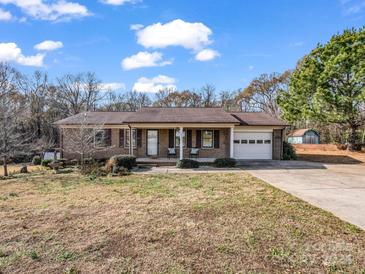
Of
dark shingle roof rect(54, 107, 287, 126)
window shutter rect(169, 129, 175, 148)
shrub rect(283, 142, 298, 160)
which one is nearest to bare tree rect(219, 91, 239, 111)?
dark shingle roof rect(54, 107, 287, 126)

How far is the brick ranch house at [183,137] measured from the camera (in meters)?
18.2

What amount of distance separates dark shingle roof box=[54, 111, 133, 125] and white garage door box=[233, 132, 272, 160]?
837cm

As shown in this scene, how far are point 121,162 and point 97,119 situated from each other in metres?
6.61

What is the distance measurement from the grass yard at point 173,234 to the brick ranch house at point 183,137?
947 centimetres

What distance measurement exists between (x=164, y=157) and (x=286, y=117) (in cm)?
1511

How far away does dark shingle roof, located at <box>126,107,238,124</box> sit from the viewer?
56.4 feet

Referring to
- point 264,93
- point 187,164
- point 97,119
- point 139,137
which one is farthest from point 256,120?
point 264,93

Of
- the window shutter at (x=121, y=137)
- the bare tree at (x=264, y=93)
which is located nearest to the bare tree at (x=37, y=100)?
the window shutter at (x=121, y=137)

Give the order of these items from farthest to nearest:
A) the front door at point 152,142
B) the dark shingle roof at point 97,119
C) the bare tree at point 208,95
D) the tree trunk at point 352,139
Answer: the bare tree at point 208,95 < the tree trunk at point 352,139 < the dark shingle roof at point 97,119 < the front door at point 152,142

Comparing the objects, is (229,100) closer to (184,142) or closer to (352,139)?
(352,139)

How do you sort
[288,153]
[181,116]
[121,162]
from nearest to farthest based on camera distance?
[121,162], [181,116], [288,153]

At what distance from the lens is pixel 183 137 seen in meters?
18.6

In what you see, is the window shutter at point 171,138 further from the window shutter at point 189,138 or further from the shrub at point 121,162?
the shrub at point 121,162

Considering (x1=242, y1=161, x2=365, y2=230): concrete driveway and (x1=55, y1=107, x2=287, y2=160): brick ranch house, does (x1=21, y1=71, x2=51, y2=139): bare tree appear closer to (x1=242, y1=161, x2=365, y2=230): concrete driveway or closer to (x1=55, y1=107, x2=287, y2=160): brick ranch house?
(x1=55, y1=107, x2=287, y2=160): brick ranch house
